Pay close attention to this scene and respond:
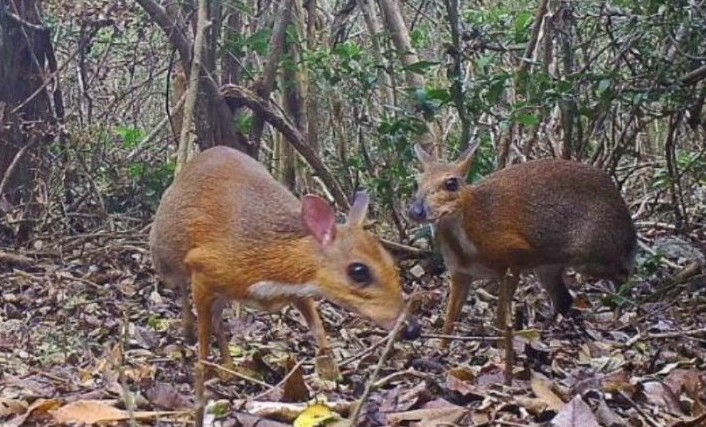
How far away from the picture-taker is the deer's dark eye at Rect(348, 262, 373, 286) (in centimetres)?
470

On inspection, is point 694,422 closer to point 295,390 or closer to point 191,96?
point 295,390

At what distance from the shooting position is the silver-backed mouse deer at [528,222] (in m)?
6.76

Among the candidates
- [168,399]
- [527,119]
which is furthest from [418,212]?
[168,399]

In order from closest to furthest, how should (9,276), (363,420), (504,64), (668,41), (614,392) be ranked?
1. (363,420)
2. (614,392)
3. (668,41)
4. (9,276)
5. (504,64)

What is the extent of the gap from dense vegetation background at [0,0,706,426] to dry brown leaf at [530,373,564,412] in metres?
0.02

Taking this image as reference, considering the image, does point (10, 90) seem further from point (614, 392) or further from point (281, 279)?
point (614, 392)

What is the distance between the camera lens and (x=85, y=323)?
648 cm

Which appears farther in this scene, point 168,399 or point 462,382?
point 462,382

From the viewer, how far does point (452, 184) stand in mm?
6805

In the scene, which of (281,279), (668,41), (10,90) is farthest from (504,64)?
(281,279)

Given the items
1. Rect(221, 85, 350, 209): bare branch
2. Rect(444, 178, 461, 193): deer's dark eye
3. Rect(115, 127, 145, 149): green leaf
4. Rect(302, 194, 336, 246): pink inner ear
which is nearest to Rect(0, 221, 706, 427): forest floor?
Rect(302, 194, 336, 246): pink inner ear

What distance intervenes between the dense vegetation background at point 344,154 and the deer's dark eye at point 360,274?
40cm

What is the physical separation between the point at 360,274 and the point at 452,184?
2.21 m

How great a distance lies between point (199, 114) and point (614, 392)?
5214mm
